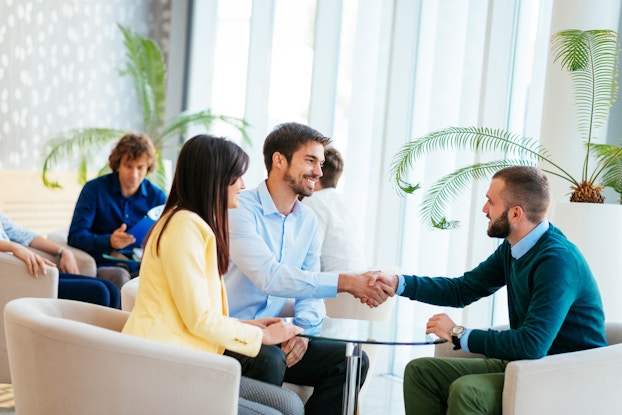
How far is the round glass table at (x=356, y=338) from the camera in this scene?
9.41 ft

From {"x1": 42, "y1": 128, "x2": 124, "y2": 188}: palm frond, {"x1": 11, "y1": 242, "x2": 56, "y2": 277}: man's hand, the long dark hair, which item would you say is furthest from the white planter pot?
{"x1": 42, "y1": 128, "x2": 124, "y2": 188}: palm frond

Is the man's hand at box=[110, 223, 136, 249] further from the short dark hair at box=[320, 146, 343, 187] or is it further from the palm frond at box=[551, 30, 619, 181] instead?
the palm frond at box=[551, 30, 619, 181]

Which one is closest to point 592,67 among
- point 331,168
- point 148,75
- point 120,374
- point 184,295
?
point 331,168

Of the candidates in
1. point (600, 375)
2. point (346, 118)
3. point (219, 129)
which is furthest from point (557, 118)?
point (219, 129)

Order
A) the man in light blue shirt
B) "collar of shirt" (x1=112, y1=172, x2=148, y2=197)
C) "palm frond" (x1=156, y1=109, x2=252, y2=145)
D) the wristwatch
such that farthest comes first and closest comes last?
"palm frond" (x1=156, y1=109, x2=252, y2=145) → "collar of shirt" (x1=112, y1=172, x2=148, y2=197) → the man in light blue shirt → the wristwatch

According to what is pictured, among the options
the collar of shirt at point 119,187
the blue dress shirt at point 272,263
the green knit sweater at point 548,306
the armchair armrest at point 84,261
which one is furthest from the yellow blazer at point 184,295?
the collar of shirt at point 119,187

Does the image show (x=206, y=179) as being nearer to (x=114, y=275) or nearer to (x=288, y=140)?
(x=288, y=140)

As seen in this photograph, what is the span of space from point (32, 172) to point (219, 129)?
1.76m

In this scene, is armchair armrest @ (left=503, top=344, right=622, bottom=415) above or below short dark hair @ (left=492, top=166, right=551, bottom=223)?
below

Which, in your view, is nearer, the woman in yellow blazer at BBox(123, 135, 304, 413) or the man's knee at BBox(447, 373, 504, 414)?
the woman in yellow blazer at BBox(123, 135, 304, 413)

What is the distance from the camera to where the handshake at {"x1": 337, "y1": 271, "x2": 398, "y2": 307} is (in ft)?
11.7

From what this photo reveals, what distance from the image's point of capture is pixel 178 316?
2.64 metres

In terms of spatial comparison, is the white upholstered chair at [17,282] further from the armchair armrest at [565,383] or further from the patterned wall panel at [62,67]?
the patterned wall panel at [62,67]

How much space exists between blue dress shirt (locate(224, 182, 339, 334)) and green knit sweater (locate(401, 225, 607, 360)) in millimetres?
694
